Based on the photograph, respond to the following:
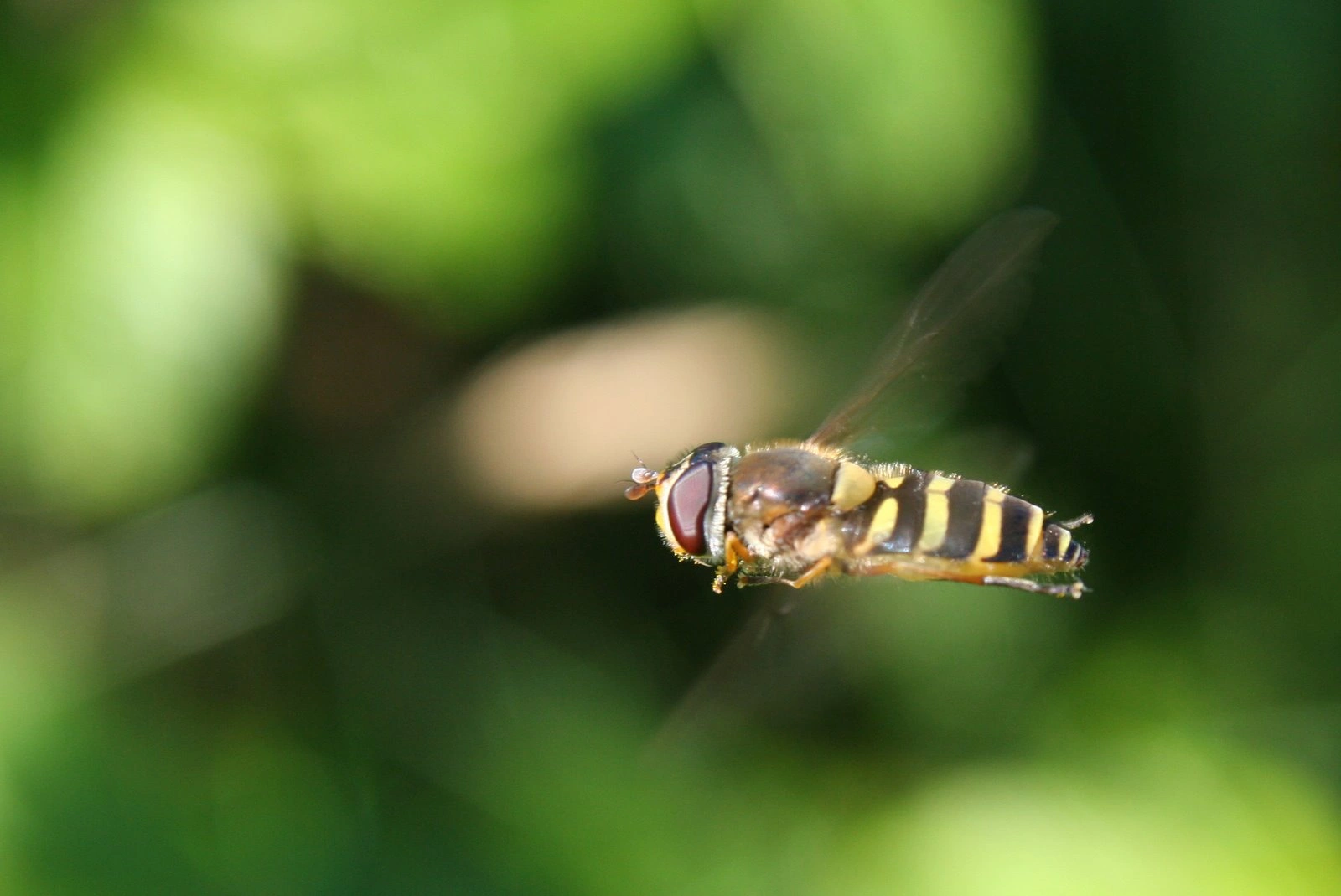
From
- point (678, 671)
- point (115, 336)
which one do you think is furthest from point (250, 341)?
point (678, 671)

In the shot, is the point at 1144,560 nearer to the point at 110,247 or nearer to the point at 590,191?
the point at 590,191

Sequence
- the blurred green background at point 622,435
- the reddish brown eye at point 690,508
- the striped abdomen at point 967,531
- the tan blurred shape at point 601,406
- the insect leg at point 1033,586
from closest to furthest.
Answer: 1. the insect leg at point 1033,586
2. the striped abdomen at point 967,531
3. the reddish brown eye at point 690,508
4. the blurred green background at point 622,435
5. the tan blurred shape at point 601,406

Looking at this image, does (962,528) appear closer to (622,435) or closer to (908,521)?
(908,521)

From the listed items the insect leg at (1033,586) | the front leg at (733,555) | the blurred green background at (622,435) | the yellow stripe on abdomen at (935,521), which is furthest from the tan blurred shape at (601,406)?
the insect leg at (1033,586)

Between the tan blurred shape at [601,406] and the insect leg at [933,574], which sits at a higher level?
the insect leg at [933,574]

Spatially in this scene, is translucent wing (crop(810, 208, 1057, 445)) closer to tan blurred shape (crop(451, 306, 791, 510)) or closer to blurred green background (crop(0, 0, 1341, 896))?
blurred green background (crop(0, 0, 1341, 896))

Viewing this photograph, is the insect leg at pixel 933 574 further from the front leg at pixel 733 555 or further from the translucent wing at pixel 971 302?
the translucent wing at pixel 971 302

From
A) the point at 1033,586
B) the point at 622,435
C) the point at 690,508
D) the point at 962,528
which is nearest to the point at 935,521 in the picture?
the point at 962,528

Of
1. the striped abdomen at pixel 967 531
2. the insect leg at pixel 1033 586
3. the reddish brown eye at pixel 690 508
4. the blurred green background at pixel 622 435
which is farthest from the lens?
the blurred green background at pixel 622 435
